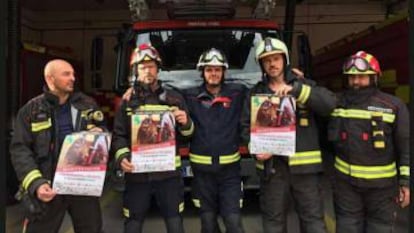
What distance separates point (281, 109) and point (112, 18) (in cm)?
1470

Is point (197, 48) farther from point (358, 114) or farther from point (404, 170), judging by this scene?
point (404, 170)

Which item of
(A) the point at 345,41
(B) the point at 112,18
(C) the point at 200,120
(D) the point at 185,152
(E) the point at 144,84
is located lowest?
(D) the point at 185,152

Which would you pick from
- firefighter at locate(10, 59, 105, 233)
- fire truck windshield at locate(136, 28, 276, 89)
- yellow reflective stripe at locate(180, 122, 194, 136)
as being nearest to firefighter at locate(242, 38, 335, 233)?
yellow reflective stripe at locate(180, 122, 194, 136)

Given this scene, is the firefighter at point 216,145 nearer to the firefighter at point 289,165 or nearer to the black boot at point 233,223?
the black boot at point 233,223

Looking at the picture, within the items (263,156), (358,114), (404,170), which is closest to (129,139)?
(263,156)

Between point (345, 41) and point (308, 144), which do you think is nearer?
point (308, 144)

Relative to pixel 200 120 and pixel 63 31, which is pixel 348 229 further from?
pixel 63 31

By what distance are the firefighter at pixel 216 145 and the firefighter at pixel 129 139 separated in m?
0.21

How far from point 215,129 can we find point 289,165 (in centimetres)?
67

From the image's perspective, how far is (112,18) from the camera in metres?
17.8

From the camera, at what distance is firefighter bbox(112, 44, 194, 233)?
13.5ft

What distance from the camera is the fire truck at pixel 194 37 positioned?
6215 mm

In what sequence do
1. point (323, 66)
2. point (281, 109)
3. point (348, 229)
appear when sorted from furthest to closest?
point (323, 66), point (348, 229), point (281, 109)

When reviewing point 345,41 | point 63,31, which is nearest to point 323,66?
point 345,41
